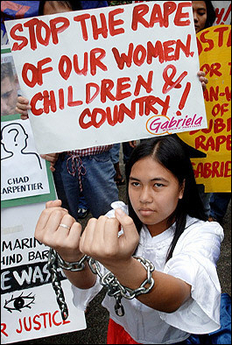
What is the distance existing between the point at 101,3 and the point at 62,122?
1006mm

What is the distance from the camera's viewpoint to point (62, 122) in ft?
3.33

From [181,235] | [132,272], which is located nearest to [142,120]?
[181,235]

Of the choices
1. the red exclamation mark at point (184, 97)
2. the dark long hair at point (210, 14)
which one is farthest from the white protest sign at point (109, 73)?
the dark long hair at point (210, 14)

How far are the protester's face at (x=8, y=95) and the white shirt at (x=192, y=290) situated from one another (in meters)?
0.69

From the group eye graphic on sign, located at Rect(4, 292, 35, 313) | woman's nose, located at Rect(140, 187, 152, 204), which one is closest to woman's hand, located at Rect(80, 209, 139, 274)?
woman's nose, located at Rect(140, 187, 152, 204)

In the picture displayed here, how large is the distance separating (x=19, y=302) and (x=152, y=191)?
85cm

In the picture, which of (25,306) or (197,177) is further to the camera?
(197,177)

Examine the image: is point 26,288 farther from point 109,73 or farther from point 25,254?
point 109,73

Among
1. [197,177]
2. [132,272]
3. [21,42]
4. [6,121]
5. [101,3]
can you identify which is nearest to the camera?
[132,272]

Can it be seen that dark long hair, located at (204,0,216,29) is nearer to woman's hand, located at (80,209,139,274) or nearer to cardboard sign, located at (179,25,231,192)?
cardboard sign, located at (179,25,231,192)

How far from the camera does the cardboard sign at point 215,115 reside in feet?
4.56

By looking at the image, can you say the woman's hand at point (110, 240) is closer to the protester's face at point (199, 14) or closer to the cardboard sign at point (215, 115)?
the cardboard sign at point (215, 115)

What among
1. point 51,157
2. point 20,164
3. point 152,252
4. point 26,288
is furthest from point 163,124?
point 26,288

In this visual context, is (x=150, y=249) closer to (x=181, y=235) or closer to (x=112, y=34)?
(x=181, y=235)
